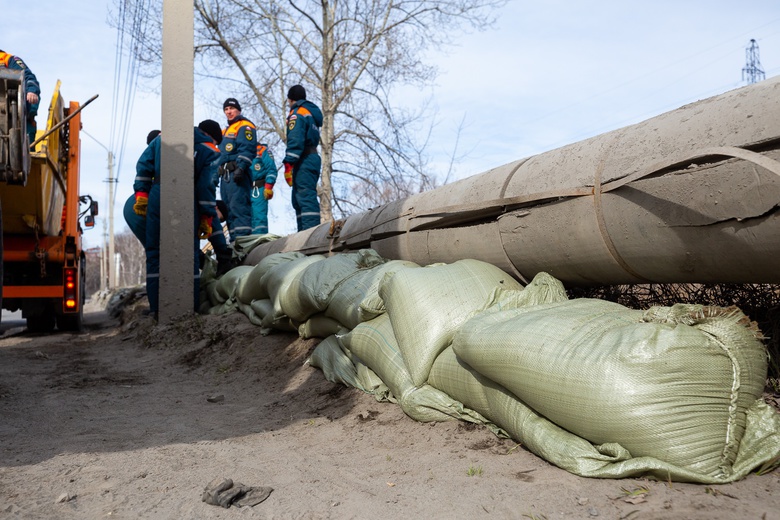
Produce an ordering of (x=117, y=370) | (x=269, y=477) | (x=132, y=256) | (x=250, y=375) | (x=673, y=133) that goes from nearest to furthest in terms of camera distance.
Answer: (x=269, y=477) → (x=673, y=133) → (x=250, y=375) → (x=117, y=370) → (x=132, y=256)

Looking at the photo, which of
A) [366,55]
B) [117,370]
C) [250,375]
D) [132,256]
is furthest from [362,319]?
[132,256]

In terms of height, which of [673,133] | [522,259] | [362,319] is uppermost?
[673,133]

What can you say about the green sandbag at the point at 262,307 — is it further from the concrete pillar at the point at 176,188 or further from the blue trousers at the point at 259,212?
the blue trousers at the point at 259,212

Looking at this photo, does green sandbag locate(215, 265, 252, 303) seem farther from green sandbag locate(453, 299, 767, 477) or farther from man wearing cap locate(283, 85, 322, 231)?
green sandbag locate(453, 299, 767, 477)

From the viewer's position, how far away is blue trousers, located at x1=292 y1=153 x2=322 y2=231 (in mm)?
7500

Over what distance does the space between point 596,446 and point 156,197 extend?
17.5 ft

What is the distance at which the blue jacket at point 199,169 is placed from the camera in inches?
249

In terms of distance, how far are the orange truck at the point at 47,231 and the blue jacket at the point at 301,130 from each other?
2.23m

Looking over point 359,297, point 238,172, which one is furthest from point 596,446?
point 238,172

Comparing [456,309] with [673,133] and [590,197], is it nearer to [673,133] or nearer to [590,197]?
[590,197]

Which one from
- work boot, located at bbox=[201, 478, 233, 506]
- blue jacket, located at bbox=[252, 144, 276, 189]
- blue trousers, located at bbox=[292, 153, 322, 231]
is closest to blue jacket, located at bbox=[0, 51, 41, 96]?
blue trousers, located at bbox=[292, 153, 322, 231]

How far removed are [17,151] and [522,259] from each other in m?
2.49

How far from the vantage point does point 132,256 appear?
59031mm

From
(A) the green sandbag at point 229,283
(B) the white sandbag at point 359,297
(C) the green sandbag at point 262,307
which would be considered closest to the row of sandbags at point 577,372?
(B) the white sandbag at point 359,297
